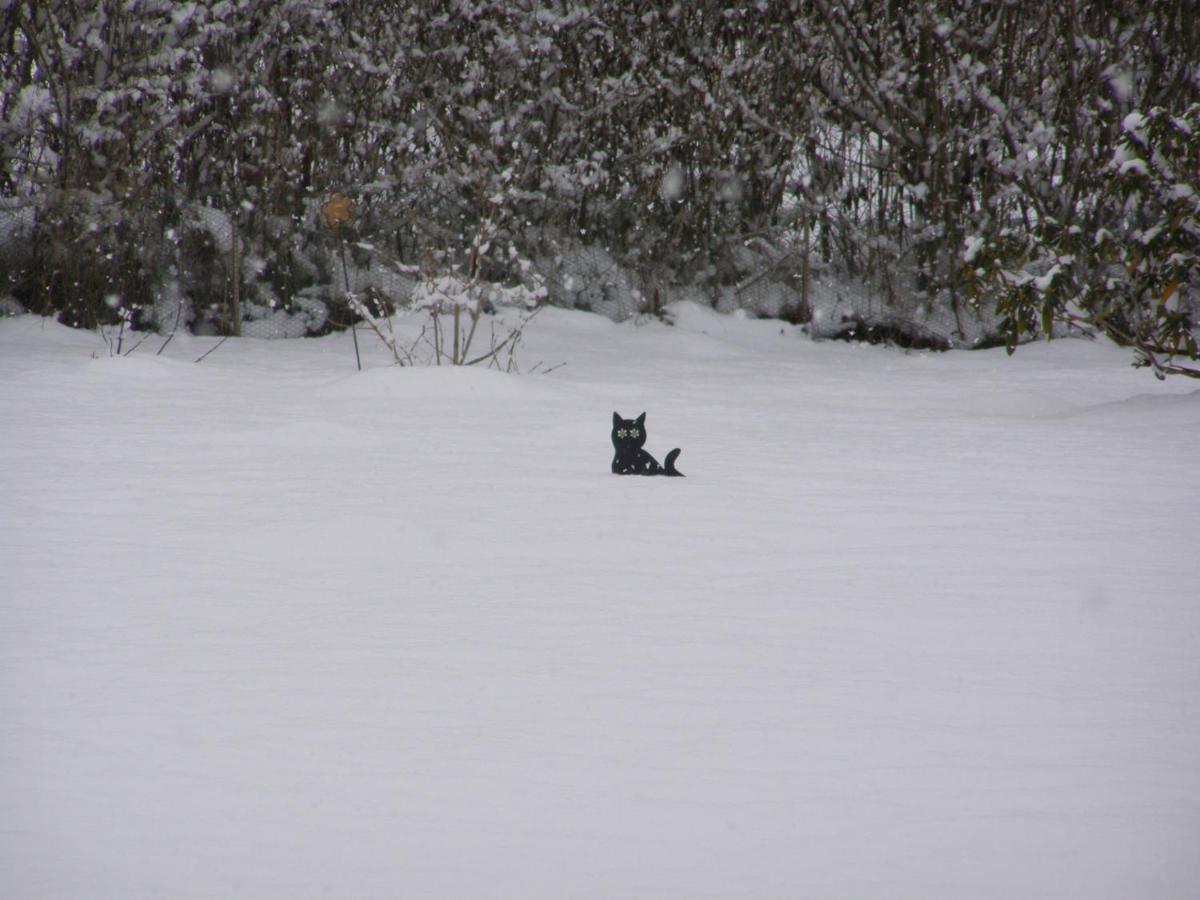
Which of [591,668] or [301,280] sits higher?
[301,280]

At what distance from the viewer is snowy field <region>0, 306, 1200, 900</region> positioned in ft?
5.90

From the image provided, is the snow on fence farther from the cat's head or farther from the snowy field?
Answer: the cat's head

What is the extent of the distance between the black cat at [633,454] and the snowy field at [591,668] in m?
0.08

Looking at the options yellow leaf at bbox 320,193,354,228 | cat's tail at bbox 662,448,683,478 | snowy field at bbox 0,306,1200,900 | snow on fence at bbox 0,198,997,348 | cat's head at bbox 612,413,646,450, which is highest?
yellow leaf at bbox 320,193,354,228

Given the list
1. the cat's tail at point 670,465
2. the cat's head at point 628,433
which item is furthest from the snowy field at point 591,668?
the cat's head at point 628,433

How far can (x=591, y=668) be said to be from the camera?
2570 millimetres

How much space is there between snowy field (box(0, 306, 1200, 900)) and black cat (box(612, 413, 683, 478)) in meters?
0.08

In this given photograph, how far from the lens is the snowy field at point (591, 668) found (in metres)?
1.80

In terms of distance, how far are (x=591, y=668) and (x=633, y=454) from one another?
7.67 ft

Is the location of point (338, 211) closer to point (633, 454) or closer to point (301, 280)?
point (301, 280)

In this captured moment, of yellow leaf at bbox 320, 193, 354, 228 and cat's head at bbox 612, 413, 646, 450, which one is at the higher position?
yellow leaf at bbox 320, 193, 354, 228

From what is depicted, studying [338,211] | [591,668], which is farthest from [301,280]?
[591,668]

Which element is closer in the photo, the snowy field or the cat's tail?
the snowy field

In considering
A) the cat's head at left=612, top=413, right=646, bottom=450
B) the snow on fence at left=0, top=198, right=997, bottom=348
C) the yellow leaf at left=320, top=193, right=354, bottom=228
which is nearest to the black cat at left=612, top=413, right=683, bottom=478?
the cat's head at left=612, top=413, right=646, bottom=450
